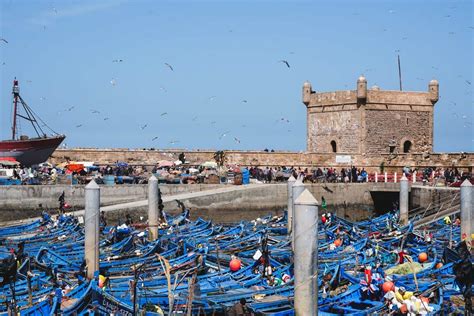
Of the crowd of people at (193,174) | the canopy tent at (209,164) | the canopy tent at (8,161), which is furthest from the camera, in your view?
the canopy tent at (209,164)

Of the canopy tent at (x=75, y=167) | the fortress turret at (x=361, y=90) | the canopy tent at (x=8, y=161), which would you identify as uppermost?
the fortress turret at (x=361, y=90)

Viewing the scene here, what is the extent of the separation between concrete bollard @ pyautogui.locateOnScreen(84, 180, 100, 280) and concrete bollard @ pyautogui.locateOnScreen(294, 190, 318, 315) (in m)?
6.55

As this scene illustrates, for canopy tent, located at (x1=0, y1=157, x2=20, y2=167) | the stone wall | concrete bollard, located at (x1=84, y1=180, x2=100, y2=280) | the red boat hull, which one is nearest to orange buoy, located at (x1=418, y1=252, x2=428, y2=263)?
concrete bollard, located at (x1=84, y1=180, x2=100, y2=280)

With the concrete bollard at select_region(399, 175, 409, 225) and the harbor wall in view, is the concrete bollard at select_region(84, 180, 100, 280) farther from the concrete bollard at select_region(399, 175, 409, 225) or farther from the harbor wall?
the harbor wall

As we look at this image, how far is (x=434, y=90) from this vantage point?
4734 cm

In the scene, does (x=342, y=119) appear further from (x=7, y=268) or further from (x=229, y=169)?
(x=7, y=268)

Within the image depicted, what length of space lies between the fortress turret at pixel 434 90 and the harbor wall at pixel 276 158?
18.6 feet

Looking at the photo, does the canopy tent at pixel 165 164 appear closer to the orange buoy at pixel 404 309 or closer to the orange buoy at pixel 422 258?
the orange buoy at pixel 422 258

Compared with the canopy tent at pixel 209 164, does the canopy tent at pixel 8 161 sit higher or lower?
higher

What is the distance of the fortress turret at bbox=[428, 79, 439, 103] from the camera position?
47.1 metres

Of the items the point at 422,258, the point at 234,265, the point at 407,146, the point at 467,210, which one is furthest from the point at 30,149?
the point at 422,258

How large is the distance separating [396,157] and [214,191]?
41.6ft

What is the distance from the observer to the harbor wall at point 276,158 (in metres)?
41.6

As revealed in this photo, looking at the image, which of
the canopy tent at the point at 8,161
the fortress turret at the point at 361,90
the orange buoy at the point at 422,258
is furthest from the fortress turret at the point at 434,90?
the orange buoy at the point at 422,258
